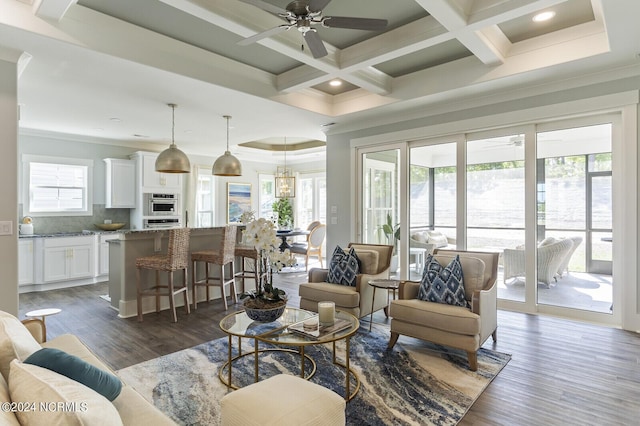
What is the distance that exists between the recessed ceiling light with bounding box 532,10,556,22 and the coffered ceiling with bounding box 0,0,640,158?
0.15 feet

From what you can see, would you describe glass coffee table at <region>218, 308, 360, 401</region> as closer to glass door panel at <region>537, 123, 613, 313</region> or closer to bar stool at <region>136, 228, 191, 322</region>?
bar stool at <region>136, 228, 191, 322</region>

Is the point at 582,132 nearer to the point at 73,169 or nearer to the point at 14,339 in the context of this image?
the point at 14,339

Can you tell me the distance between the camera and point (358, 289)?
3.82m

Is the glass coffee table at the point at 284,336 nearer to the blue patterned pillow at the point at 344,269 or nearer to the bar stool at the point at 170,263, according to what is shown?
the blue patterned pillow at the point at 344,269

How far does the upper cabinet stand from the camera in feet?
23.7

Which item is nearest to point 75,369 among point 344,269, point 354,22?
point 354,22

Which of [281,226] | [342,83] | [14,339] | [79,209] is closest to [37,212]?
[79,209]

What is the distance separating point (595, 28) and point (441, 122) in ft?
6.13

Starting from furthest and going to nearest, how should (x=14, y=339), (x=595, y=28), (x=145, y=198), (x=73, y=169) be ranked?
(x=145, y=198) → (x=73, y=169) → (x=595, y=28) → (x=14, y=339)

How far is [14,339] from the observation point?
142cm

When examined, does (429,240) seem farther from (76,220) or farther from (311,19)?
(76,220)

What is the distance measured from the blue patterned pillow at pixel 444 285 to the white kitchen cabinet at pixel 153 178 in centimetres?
591

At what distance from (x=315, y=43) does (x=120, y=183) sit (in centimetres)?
592

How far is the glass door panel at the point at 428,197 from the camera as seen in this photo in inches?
196
